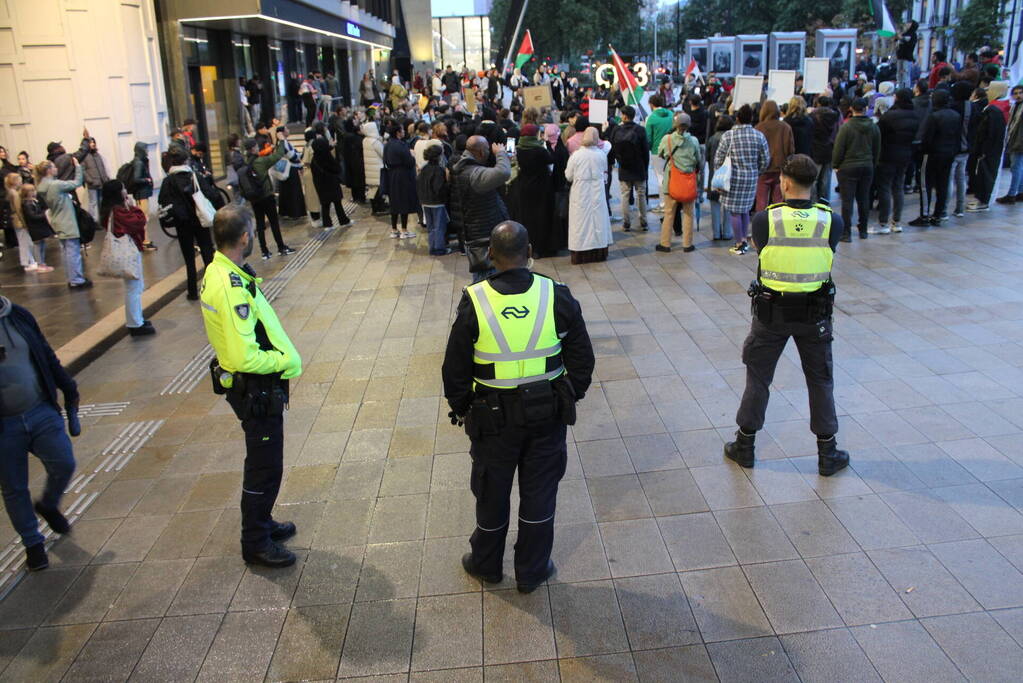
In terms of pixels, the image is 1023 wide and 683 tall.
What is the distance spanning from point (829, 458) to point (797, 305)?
3.16ft

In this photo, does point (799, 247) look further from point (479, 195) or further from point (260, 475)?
point (479, 195)

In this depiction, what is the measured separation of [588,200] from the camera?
10227 millimetres

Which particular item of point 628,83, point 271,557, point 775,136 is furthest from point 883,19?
point 271,557

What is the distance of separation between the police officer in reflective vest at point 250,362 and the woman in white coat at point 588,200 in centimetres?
643

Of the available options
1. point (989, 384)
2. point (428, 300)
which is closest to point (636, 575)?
point (989, 384)

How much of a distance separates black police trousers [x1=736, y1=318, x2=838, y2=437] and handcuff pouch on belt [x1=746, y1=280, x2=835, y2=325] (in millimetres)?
36

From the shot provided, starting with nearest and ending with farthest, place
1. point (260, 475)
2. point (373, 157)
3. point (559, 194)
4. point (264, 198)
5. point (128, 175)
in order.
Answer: point (260, 475), point (559, 194), point (264, 198), point (128, 175), point (373, 157)

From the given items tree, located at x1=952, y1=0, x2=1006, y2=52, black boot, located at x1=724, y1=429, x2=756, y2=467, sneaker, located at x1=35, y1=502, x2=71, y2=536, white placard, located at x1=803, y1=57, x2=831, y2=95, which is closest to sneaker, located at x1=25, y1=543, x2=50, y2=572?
sneaker, located at x1=35, y1=502, x2=71, y2=536

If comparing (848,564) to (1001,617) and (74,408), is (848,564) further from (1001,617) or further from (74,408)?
(74,408)

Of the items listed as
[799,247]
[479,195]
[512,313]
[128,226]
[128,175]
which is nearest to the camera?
[512,313]

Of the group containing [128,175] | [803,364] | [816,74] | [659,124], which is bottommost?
[803,364]

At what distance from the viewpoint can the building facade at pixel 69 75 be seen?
1352 centimetres

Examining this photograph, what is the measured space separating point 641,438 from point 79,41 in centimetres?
1280

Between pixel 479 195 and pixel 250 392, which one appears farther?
pixel 479 195
